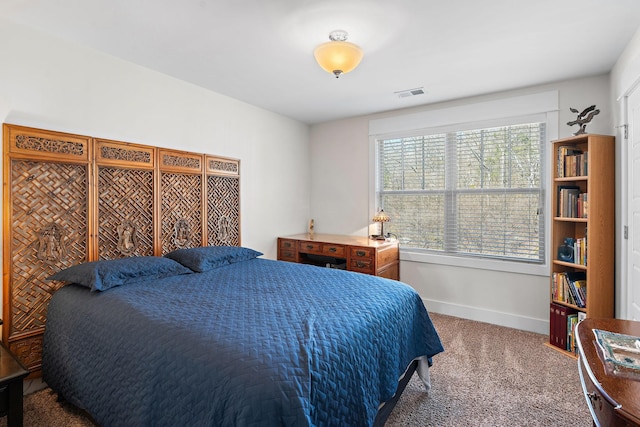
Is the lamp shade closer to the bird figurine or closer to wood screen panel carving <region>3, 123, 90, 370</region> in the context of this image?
the bird figurine

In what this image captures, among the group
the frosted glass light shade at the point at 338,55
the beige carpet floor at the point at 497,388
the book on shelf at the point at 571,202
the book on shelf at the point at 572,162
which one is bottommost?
the beige carpet floor at the point at 497,388

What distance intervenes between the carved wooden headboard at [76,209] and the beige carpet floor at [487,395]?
612 millimetres

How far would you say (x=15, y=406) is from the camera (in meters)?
1.54

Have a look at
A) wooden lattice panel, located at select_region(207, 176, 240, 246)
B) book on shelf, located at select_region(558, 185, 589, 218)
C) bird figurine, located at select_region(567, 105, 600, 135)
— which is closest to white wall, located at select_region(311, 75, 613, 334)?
bird figurine, located at select_region(567, 105, 600, 135)

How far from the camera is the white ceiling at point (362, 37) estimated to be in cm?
193

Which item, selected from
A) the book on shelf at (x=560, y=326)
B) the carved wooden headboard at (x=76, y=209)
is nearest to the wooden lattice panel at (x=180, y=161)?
the carved wooden headboard at (x=76, y=209)

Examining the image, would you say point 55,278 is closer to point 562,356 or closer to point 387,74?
point 387,74

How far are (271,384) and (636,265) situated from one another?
2.62 meters

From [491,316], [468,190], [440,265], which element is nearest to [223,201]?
[440,265]

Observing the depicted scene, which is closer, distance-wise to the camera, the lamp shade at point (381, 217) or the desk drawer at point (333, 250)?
the desk drawer at point (333, 250)

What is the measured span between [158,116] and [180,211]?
0.89 m

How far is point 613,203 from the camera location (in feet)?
8.59

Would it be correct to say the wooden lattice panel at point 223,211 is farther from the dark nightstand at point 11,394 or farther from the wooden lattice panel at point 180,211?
the dark nightstand at point 11,394

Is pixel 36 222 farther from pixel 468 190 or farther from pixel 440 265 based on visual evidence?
pixel 468 190
